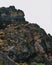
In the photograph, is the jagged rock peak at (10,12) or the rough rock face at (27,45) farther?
the jagged rock peak at (10,12)

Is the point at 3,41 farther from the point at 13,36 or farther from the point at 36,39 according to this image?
the point at 36,39

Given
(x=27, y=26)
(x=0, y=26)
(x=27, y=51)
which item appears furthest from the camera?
(x=0, y=26)

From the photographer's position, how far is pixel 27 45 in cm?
7656

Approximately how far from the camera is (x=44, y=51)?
8319cm

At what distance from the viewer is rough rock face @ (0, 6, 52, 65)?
72.1m

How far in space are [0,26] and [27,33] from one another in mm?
20042

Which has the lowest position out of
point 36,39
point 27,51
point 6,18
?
point 27,51

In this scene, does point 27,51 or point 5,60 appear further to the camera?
point 27,51

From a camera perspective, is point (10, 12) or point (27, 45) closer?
point (27, 45)

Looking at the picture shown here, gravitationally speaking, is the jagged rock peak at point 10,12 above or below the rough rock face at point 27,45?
above

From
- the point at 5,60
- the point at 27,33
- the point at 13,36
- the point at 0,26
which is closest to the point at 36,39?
the point at 27,33

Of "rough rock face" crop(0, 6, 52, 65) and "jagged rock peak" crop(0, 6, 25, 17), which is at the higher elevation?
"jagged rock peak" crop(0, 6, 25, 17)

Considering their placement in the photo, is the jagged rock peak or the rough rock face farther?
the jagged rock peak

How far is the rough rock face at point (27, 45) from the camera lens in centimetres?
7212
